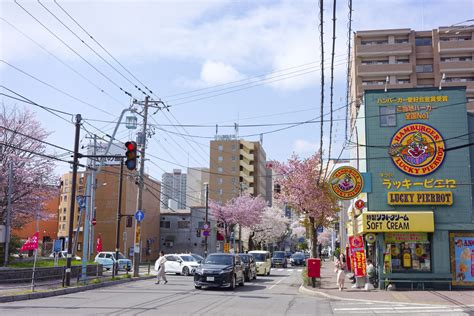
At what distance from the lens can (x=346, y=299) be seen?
61.5ft

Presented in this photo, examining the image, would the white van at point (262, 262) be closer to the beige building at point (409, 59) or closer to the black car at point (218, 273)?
the black car at point (218, 273)

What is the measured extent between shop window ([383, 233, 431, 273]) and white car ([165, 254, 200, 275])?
15.8 meters

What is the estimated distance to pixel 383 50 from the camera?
76.2 m

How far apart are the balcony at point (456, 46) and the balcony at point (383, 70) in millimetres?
5490

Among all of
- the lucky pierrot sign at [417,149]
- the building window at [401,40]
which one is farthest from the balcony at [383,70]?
the lucky pierrot sign at [417,149]

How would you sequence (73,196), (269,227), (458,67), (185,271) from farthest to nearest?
(269,227), (458,67), (185,271), (73,196)

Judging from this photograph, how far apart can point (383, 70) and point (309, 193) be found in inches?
1993

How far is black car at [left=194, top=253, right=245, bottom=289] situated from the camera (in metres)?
21.7

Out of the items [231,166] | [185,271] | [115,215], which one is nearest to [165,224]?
[115,215]

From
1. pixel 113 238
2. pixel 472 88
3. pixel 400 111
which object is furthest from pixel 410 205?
pixel 472 88

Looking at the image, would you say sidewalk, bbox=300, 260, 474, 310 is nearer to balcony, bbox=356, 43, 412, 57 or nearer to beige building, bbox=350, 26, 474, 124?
beige building, bbox=350, 26, 474, 124

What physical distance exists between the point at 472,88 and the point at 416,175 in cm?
5700

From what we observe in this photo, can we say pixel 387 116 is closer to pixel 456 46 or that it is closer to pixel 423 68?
pixel 423 68

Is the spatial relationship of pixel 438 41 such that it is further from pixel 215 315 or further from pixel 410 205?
pixel 215 315
